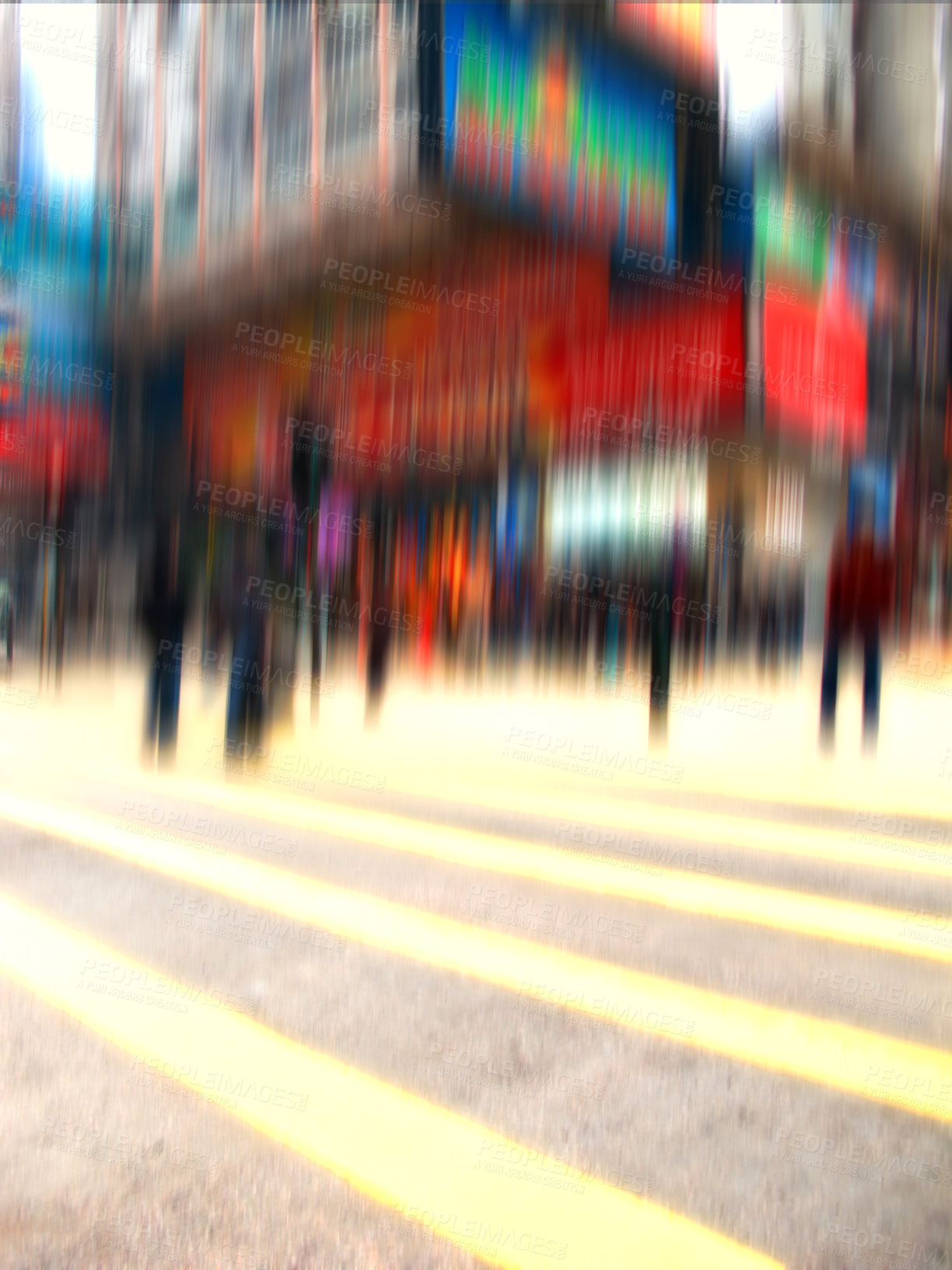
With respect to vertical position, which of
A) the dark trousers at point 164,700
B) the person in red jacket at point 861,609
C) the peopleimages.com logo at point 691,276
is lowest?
the dark trousers at point 164,700

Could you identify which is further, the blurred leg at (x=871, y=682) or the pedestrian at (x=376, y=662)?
the pedestrian at (x=376, y=662)

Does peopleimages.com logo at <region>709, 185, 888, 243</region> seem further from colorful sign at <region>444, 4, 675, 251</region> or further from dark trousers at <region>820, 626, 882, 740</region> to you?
dark trousers at <region>820, 626, 882, 740</region>

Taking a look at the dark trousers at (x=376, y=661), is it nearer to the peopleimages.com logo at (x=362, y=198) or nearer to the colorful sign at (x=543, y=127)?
the peopleimages.com logo at (x=362, y=198)

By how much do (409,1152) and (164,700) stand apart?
253 inches

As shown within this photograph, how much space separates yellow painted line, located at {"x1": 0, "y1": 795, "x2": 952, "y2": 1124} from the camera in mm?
2617

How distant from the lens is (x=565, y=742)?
8.80 meters

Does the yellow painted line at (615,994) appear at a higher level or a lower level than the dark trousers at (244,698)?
lower

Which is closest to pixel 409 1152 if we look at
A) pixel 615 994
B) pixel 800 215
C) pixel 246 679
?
pixel 615 994

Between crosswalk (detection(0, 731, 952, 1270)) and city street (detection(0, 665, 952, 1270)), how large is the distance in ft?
0.04

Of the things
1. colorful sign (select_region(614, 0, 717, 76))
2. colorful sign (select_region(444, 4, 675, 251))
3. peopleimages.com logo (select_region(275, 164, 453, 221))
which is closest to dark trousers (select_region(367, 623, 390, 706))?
peopleimages.com logo (select_region(275, 164, 453, 221))

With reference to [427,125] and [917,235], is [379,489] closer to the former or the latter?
[427,125]

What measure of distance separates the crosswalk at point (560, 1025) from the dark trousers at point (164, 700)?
261 centimetres

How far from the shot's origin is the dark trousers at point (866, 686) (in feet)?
27.2

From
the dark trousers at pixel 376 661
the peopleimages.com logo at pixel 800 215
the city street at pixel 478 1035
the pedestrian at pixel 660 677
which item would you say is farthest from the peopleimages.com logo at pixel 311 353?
the city street at pixel 478 1035
